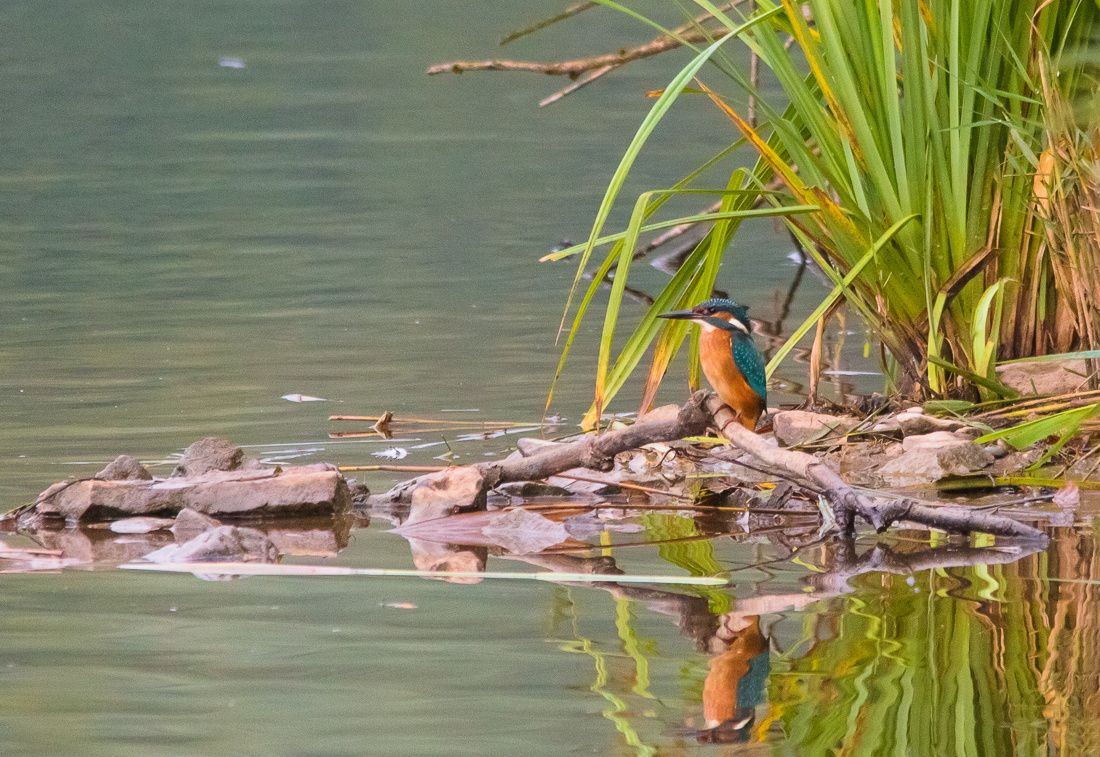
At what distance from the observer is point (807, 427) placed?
3.54 metres

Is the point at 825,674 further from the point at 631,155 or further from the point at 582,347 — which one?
the point at 582,347

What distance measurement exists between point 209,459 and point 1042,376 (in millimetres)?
1913

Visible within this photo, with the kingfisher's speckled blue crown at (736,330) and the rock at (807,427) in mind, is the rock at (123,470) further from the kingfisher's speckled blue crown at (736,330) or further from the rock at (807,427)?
the rock at (807,427)

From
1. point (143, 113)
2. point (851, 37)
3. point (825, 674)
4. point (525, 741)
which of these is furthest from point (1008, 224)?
point (143, 113)

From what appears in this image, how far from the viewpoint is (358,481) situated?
11.0 ft

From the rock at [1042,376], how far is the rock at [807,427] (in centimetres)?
38

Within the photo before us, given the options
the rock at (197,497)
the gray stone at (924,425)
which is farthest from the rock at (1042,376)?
the rock at (197,497)

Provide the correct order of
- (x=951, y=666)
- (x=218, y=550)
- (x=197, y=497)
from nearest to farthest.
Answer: (x=951, y=666) → (x=218, y=550) → (x=197, y=497)

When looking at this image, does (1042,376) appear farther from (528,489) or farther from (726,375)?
(528,489)

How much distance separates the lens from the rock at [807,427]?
11.5ft

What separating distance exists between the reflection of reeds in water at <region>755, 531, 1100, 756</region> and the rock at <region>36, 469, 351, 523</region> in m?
1.15

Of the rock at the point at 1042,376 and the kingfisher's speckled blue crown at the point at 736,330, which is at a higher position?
the kingfisher's speckled blue crown at the point at 736,330

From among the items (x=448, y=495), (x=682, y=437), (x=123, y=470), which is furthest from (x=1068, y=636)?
(x=123, y=470)

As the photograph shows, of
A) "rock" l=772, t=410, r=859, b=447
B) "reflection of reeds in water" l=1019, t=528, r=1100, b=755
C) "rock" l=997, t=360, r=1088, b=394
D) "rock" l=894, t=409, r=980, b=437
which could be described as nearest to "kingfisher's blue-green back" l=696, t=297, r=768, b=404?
"rock" l=772, t=410, r=859, b=447
